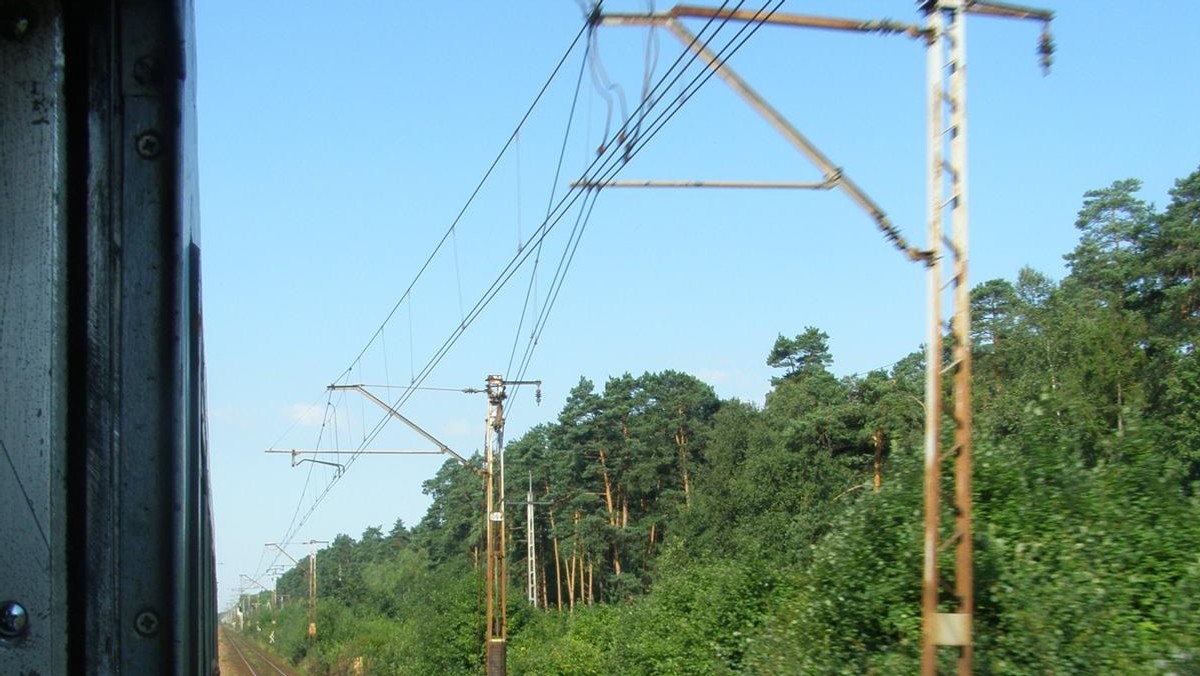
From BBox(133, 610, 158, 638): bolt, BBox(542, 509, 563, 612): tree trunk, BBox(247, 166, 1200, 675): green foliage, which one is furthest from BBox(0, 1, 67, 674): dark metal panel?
BBox(542, 509, 563, 612): tree trunk

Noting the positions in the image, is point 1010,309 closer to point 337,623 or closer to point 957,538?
point 337,623

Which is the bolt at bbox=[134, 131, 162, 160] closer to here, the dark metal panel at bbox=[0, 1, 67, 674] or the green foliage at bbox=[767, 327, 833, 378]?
the dark metal panel at bbox=[0, 1, 67, 674]

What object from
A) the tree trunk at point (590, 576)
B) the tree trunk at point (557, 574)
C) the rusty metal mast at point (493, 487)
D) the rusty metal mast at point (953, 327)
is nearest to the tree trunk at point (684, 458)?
the tree trunk at point (590, 576)

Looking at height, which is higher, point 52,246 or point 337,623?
point 52,246

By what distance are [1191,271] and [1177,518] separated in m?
24.8

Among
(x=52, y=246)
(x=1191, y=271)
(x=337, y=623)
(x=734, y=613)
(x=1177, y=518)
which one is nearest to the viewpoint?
(x=52, y=246)

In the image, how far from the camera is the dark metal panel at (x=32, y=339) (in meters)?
1.82

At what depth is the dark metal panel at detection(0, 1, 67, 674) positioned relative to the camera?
1823 mm

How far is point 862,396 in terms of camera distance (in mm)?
47000

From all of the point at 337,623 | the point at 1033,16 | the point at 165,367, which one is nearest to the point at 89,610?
the point at 165,367

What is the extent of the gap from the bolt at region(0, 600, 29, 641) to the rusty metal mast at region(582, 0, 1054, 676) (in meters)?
7.60

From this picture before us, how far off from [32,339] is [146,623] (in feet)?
1.55

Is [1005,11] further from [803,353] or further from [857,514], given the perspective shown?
[803,353]

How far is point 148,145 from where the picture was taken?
204cm
